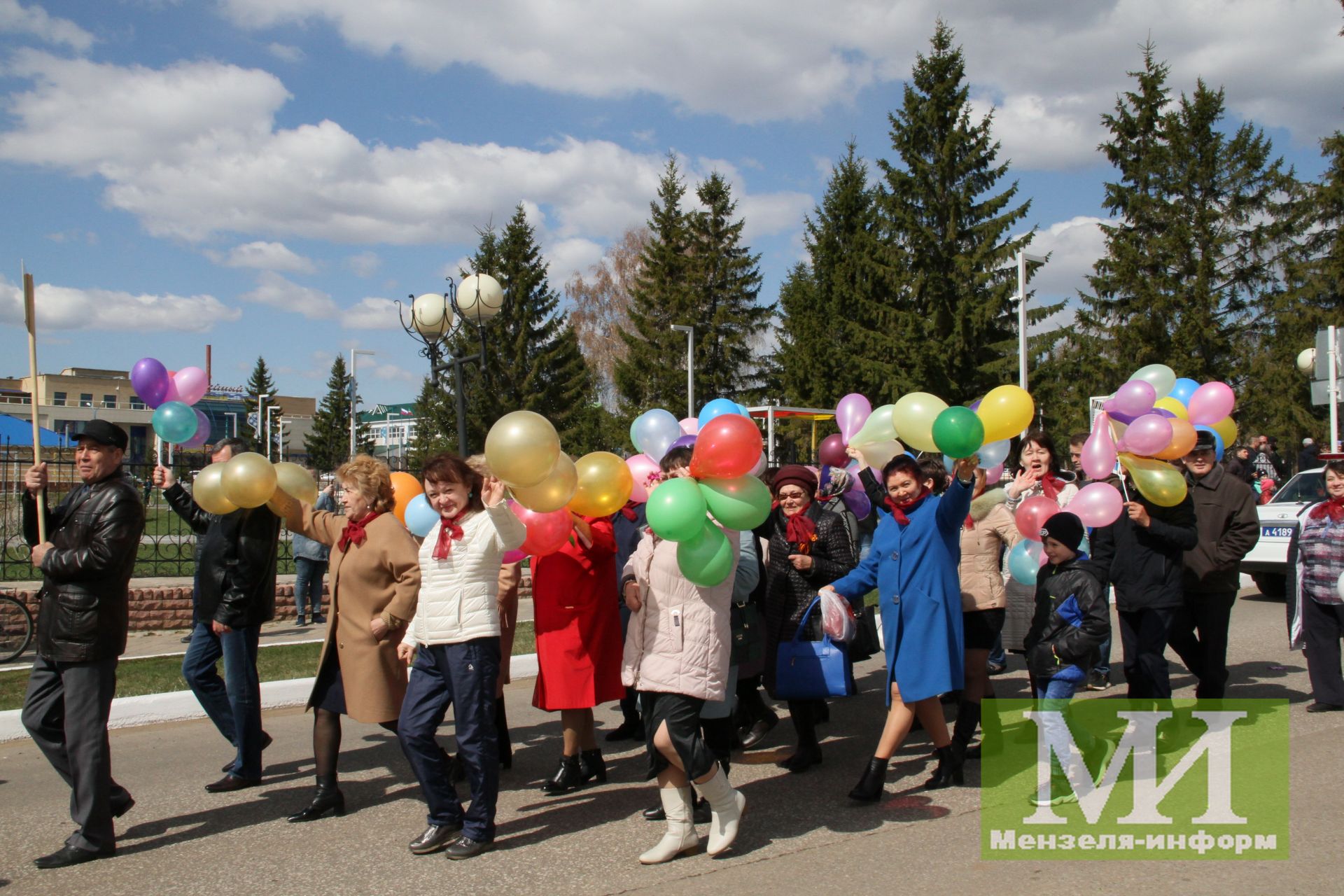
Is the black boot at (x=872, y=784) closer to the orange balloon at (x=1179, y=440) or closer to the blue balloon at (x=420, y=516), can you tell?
the orange balloon at (x=1179, y=440)

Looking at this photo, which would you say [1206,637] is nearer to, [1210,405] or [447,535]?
[1210,405]

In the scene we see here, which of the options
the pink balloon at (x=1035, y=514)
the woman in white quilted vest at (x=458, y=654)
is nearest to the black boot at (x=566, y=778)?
the woman in white quilted vest at (x=458, y=654)

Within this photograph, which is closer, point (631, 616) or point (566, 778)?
point (631, 616)

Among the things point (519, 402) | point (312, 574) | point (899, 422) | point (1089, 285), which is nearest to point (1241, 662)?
point (899, 422)

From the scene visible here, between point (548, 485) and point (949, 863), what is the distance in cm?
227

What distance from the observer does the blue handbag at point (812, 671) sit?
5.24 metres

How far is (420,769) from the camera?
4.41m

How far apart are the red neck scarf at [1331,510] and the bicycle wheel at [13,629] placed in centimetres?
1022

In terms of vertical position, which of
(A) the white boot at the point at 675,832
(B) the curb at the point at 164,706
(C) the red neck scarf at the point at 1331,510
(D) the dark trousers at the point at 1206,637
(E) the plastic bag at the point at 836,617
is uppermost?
(C) the red neck scarf at the point at 1331,510

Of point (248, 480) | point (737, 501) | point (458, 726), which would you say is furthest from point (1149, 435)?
point (248, 480)

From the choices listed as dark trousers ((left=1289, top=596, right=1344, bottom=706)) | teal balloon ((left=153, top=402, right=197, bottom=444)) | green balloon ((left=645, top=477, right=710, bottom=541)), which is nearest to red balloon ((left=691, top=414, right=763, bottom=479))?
green balloon ((left=645, top=477, right=710, bottom=541))

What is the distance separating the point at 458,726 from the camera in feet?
14.4

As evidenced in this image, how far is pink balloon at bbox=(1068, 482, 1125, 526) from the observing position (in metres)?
5.45

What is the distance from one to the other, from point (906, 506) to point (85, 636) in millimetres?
3828
